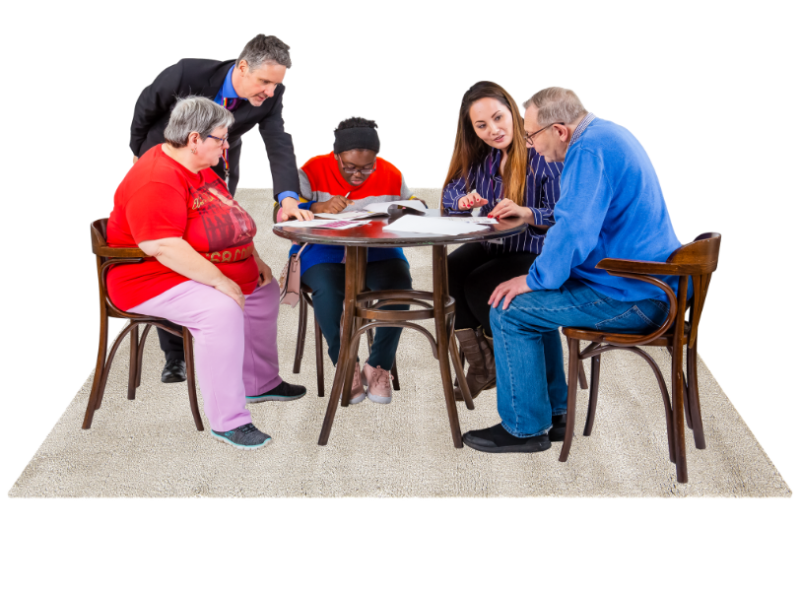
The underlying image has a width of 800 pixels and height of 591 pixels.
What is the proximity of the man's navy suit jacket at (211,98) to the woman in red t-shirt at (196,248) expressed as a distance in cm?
50

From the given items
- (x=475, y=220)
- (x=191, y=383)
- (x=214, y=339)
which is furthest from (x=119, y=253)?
(x=475, y=220)

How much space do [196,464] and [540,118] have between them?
1.89m

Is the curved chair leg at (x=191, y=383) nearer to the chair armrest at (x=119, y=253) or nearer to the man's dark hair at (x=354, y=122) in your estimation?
the chair armrest at (x=119, y=253)

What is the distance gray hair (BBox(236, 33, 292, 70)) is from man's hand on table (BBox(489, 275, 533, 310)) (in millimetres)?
1517

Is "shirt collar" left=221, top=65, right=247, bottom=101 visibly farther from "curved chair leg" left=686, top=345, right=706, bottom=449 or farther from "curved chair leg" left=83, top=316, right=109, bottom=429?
"curved chair leg" left=686, top=345, right=706, bottom=449

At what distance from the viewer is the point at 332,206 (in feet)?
14.4

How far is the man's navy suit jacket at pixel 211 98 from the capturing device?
14.3 ft

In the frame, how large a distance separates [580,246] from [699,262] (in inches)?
16.7

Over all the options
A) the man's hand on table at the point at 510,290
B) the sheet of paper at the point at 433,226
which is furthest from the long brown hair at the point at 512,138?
the man's hand on table at the point at 510,290

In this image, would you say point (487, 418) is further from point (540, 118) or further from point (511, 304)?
point (540, 118)

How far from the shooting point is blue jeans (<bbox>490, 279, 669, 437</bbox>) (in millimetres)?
3486

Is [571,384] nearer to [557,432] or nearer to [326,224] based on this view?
[557,432]

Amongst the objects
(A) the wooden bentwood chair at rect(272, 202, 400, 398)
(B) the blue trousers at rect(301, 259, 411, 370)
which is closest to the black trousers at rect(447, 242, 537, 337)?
(B) the blue trousers at rect(301, 259, 411, 370)

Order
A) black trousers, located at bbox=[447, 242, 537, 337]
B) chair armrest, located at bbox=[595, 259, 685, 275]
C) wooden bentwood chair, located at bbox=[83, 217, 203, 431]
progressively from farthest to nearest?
black trousers, located at bbox=[447, 242, 537, 337] → wooden bentwood chair, located at bbox=[83, 217, 203, 431] → chair armrest, located at bbox=[595, 259, 685, 275]
